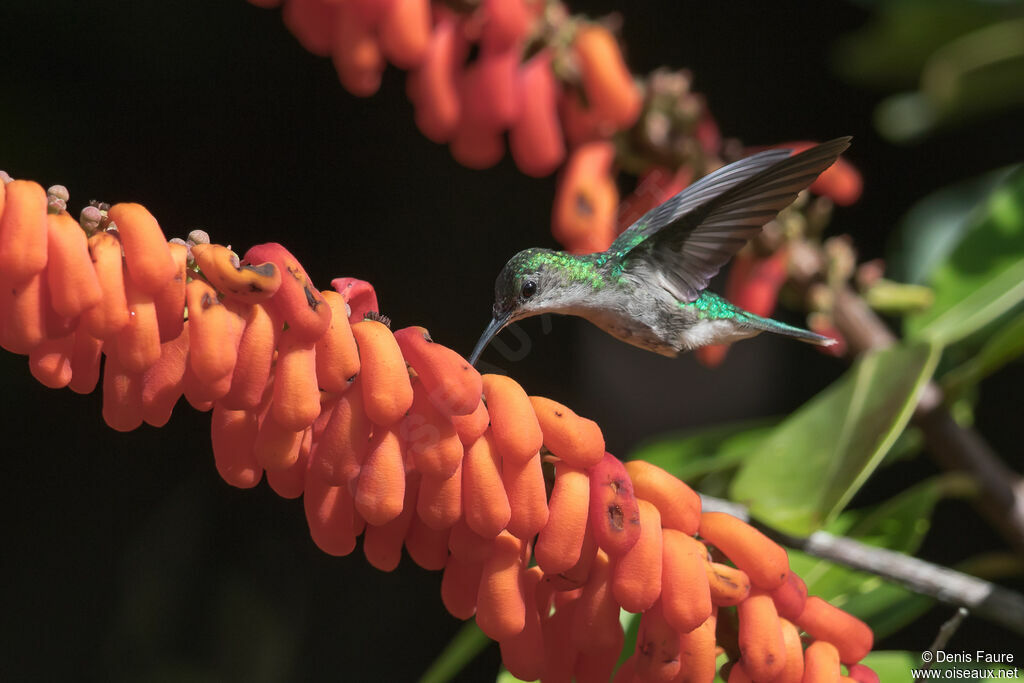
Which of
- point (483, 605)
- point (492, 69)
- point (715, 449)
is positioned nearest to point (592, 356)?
point (715, 449)

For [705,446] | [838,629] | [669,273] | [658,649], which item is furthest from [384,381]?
[705,446]

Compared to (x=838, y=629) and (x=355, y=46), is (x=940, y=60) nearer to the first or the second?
(x=355, y=46)

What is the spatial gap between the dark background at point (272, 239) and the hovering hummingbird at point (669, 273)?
0.69 m

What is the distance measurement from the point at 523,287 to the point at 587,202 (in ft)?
1.20

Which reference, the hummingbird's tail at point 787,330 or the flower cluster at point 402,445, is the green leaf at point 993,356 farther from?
the flower cluster at point 402,445

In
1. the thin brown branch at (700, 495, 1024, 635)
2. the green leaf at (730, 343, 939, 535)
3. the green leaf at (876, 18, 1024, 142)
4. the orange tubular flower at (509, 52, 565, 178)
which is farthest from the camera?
the green leaf at (876, 18, 1024, 142)

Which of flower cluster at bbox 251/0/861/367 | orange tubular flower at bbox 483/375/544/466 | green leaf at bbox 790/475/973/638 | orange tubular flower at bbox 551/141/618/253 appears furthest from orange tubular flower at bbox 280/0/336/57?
green leaf at bbox 790/475/973/638

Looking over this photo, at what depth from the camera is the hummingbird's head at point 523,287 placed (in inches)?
36.9

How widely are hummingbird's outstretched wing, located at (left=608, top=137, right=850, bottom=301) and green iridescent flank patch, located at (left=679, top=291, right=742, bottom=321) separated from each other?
0.02m

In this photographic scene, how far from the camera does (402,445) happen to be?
689 millimetres

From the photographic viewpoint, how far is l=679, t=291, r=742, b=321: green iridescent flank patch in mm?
1113

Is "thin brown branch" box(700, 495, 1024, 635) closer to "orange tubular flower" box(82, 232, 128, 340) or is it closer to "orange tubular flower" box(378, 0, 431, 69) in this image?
"orange tubular flower" box(82, 232, 128, 340)

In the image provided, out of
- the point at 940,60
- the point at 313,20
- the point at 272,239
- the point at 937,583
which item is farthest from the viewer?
the point at 272,239

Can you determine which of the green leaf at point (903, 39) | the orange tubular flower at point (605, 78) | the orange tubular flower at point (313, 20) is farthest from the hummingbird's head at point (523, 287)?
the green leaf at point (903, 39)
